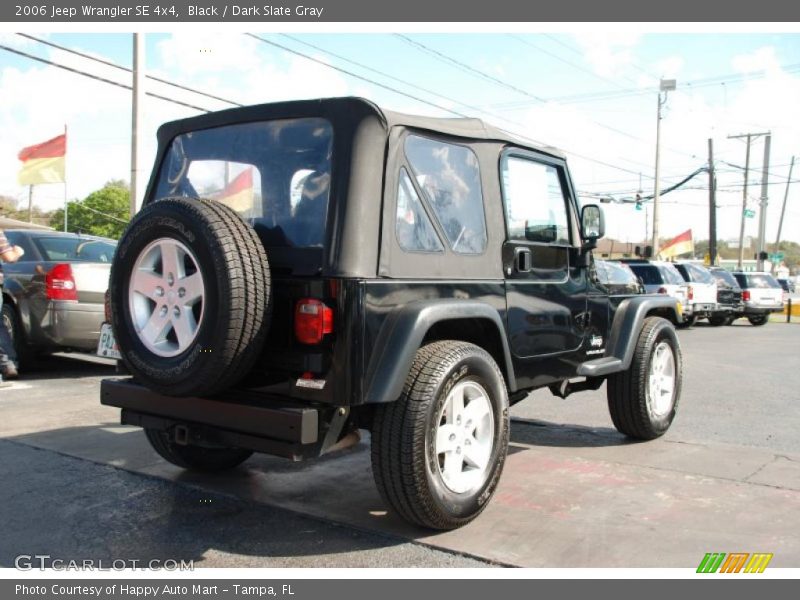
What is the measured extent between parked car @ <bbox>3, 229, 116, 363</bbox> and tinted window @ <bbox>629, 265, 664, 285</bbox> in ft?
46.0

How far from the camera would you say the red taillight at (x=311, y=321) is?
3295 mm

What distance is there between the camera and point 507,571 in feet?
10.5

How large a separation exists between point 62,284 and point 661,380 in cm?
607

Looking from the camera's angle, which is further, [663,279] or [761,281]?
[761,281]

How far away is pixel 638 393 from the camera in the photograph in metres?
5.44

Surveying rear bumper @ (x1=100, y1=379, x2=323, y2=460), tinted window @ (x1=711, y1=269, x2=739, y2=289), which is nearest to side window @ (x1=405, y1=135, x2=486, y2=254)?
rear bumper @ (x1=100, y1=379, x2=323, y2=460)

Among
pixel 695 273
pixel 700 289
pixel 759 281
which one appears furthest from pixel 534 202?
pixel 759 281

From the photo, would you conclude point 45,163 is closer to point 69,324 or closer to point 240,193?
point 69,324

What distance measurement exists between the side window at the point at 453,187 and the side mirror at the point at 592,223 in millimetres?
1153

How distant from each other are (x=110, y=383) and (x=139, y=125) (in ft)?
35.3

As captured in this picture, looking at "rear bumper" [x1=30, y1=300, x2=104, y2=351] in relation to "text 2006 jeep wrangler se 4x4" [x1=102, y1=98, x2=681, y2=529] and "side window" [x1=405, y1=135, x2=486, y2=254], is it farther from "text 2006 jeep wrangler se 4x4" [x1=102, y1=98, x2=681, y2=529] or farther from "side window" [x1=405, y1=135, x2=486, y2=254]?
"side window" [x1=405, y1=135, x2=486, y2=254]

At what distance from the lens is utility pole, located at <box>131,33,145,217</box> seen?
13242 mm

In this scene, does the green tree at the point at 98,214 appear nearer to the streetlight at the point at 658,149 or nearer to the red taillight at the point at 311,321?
the streetlight at the point at 658,149
